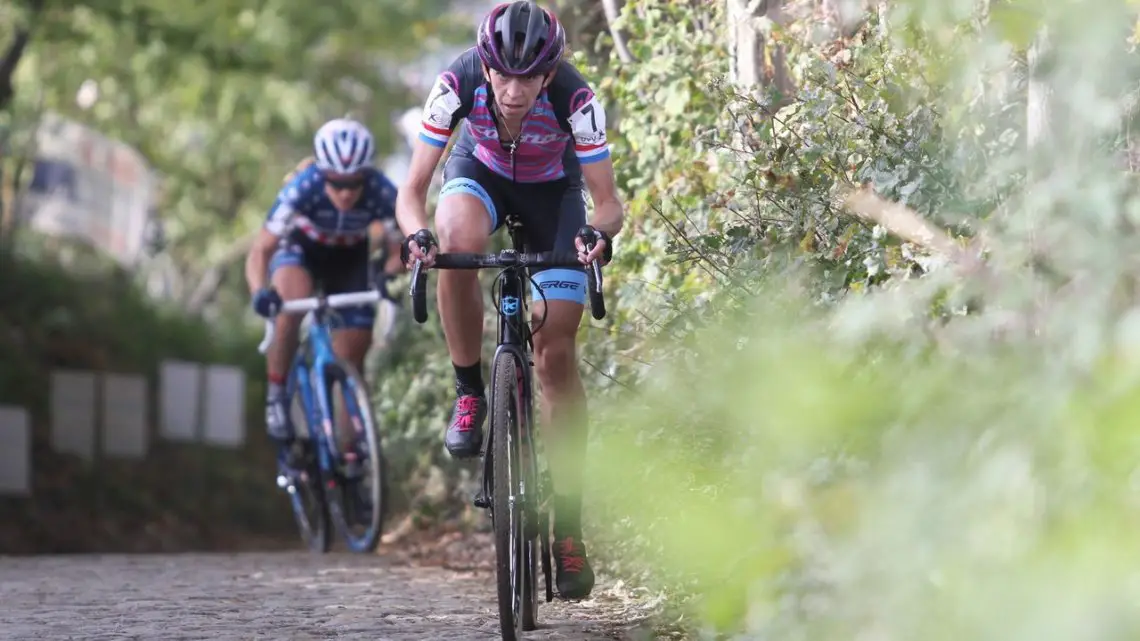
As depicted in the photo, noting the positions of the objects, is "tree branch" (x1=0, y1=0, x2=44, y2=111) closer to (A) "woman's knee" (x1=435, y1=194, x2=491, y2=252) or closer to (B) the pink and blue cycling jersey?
(B) the pink and blue cycling jersey

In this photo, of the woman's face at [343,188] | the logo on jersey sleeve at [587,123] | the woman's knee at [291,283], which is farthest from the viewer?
the woman's knee at [291,283]

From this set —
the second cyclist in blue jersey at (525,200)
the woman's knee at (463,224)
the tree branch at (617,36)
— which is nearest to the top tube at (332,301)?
the tree branch at (617,36)

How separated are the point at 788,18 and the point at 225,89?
1278 centimetres

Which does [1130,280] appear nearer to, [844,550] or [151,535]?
[844,550]

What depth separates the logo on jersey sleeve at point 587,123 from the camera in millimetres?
6027

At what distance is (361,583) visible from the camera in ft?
26.2

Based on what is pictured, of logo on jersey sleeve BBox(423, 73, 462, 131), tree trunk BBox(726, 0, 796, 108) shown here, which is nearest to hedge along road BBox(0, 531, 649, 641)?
logo on jersey sleeve BBox(423, 73, 462, 131)

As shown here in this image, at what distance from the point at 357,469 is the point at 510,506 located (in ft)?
15.4

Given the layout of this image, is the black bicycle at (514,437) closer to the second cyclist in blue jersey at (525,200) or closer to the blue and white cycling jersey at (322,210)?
the second cyclist in blue jersey at (525,200)

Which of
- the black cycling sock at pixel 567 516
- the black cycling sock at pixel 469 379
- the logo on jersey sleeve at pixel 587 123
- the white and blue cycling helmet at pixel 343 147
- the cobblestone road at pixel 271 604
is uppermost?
the white and blue cycling helmet at pixel 343 147

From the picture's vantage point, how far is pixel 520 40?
18.6 ft

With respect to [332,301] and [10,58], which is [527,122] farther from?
[10,58]

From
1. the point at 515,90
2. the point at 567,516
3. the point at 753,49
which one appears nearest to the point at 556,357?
the point at 567,516

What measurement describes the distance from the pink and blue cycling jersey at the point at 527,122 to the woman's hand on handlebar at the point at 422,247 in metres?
0.61
